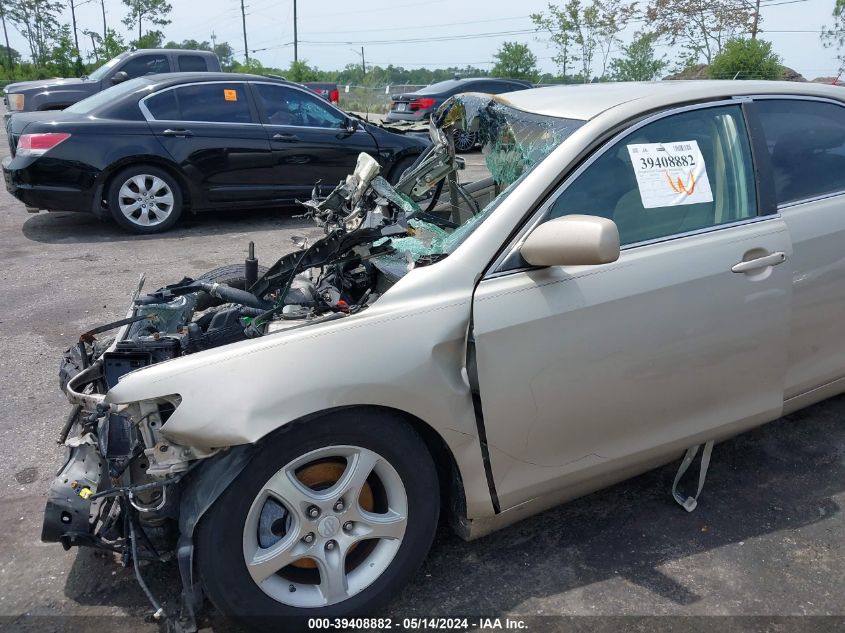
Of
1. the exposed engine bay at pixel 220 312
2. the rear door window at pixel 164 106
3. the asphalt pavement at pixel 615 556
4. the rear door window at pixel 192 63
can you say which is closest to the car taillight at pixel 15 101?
the rear door window at pixel 192 63

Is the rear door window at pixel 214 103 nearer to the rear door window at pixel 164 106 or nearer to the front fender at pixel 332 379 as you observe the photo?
the rear door window at pixel 164 106

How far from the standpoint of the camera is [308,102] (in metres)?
8.41

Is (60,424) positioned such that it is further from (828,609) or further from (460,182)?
(828,609)

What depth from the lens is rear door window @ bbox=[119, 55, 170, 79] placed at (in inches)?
528

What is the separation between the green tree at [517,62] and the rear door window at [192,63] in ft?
66.9

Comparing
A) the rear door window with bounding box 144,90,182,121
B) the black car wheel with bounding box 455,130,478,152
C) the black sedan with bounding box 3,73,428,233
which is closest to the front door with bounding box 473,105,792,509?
the black car wheel with bounding box 455,130,478,152

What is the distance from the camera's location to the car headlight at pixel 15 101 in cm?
1233

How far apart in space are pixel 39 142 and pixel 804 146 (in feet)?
22.0

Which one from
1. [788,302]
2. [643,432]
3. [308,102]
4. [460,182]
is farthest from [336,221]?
[308,102]

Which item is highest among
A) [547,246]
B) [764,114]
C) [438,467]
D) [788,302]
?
[764,114]

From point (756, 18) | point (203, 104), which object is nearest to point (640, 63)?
point (756, 18)

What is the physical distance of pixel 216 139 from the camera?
305 inches

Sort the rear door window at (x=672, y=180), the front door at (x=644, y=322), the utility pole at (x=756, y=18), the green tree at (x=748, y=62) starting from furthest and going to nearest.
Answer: the utility pole at (x=756, y=18) < the green tree at (x=748, y=62) < the rear door window at (x=672, y=180) < the front door at (x=644, y=322)

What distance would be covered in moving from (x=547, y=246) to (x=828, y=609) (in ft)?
5.16
